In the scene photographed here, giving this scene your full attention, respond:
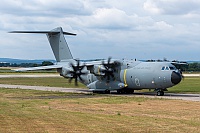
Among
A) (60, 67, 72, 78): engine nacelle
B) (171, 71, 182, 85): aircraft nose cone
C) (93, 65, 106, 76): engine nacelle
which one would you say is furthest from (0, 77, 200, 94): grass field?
(60, 67, 72, 78): engine nacelle

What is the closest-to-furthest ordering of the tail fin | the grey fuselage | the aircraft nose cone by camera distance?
the aircraft nose cone
the grey fuselage
the tail fin

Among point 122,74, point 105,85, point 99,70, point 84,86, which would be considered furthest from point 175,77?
point 84,86

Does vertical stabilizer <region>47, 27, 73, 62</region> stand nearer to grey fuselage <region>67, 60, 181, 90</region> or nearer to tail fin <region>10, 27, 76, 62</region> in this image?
tail fin <region>10, 27, 76, 62</region>

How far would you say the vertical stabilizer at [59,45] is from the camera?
44.8 metres

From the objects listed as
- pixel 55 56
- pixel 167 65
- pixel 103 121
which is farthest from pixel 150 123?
pixel 55 56

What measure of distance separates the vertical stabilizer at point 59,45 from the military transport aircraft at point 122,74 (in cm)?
64

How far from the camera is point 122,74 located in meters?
38.4

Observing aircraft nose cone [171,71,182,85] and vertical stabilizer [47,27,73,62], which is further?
vertical stabilizer [47,27,73,62]

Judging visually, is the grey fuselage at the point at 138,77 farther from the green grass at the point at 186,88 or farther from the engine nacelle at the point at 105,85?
the green grass at the point at 186,88

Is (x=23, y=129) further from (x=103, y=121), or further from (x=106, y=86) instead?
(x=106, y=86)

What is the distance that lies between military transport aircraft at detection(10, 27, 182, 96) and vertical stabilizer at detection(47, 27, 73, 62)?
64 centimetres

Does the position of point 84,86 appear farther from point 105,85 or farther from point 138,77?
point 138,77

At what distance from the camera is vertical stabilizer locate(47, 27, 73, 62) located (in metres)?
44.8

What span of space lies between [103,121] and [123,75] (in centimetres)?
2106
